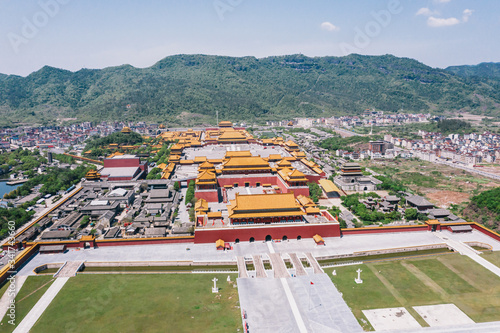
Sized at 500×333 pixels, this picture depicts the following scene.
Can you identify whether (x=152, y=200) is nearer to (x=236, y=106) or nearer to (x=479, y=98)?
(x=236, y=106)

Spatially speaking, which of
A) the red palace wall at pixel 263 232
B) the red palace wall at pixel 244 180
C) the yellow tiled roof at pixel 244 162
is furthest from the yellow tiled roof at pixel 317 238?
the yellow tiled roof at pixel 244 162

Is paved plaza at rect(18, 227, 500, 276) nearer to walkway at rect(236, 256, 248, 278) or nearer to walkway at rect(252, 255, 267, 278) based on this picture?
walkway at rect(236, 256, 248, 278)

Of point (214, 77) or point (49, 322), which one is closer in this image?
point (49, 322)

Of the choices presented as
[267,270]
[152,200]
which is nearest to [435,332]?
[267,270]

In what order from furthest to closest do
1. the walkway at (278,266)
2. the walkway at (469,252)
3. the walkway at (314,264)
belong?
the walkway at (469,252)
the walkway at (314,264)
the walkway at (278,266)

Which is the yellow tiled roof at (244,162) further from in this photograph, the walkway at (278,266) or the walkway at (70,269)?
the walkway at (70,269)

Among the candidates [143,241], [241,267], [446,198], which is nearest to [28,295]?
[143,241]
